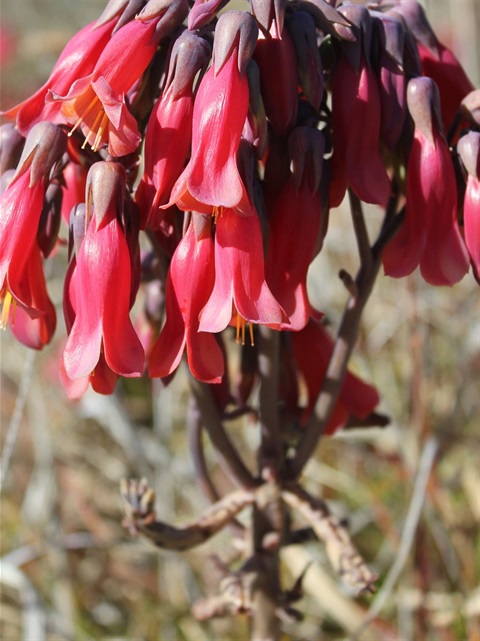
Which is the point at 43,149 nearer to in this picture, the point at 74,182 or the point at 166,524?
the point at 74,182

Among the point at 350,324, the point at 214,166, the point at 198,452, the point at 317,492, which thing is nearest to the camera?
the point at 214,166

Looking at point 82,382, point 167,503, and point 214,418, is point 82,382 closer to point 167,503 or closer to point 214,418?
point 214,418

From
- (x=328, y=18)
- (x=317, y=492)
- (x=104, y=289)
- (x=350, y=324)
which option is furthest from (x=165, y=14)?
(x=317, y=492)

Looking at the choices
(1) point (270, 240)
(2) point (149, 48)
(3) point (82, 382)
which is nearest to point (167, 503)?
(3) point (82, 382)

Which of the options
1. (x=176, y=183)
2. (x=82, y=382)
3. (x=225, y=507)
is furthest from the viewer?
(x=225, y=507)

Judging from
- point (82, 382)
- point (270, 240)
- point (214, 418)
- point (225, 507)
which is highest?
point (270, 240)

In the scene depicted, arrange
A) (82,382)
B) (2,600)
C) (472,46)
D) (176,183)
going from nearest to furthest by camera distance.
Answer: (176,183) < (82,382) < (2,600) < (472,46)
